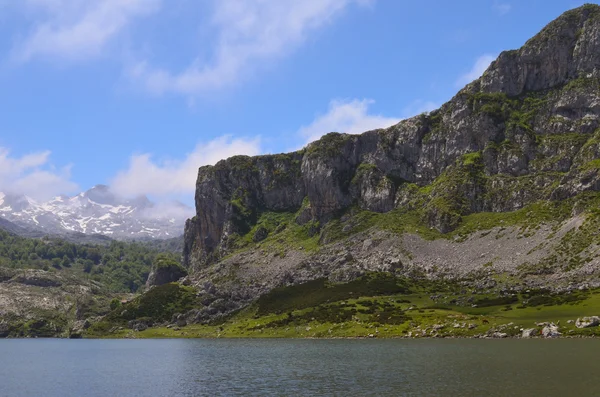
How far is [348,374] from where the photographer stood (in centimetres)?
7625

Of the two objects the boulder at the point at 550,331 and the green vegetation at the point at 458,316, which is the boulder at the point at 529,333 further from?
the boulder at the point at 550,331

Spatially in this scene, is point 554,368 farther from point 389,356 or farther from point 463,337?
point 463,337

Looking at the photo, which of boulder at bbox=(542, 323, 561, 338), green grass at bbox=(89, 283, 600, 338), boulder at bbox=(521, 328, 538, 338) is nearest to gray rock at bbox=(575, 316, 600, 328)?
green grass at bbox=(89, 283, 600, 338)

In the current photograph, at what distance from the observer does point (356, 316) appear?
612 ft

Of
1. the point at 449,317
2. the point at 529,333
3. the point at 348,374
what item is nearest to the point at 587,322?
the point at 529,333

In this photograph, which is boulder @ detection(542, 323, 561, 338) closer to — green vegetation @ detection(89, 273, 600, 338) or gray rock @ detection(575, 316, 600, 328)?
green vegetation @ detection(89, 273, 600, 338)

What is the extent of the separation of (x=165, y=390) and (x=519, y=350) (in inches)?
2559

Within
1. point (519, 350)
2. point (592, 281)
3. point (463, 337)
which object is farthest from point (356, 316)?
point (519, 350)

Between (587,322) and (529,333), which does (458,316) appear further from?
(587,322)

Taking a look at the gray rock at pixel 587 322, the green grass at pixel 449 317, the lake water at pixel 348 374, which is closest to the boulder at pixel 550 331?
the green grass at pixel 449 317

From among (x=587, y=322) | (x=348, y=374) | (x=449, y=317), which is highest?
(x=348, y=374)

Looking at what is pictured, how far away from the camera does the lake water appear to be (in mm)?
61469

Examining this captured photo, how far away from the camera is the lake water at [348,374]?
202ft

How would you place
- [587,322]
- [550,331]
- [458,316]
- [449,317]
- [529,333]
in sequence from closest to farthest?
[587,322]
[550,331]
[529,333]
[458,316]
[449,317]
